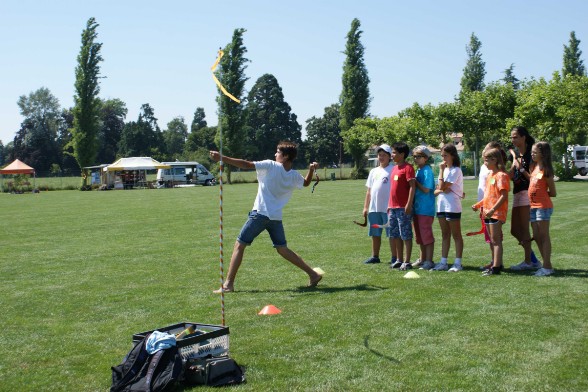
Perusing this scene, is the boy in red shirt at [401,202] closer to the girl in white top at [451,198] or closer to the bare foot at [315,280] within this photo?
the girl in white top at [451,198]

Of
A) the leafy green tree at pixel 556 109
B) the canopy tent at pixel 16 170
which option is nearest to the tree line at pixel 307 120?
the leafy green tree at pixel 556 109

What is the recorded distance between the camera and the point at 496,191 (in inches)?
360

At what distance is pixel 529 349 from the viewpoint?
18.2 ft

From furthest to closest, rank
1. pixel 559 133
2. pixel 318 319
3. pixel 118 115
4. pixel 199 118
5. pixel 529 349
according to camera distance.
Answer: pixel 199 118 < pixel 118 115 < pixel 559 133 < pixel 318 319 < pixel 529 349

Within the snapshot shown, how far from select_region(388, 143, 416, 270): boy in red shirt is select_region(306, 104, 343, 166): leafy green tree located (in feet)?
320

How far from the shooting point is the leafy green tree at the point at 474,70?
8487 cm

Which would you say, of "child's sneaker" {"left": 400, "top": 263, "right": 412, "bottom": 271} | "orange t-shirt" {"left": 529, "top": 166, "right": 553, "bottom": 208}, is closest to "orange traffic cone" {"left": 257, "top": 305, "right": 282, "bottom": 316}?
"child's sneaker" {"left": 400, "top": 263, "right": 412, "bottom": 271}

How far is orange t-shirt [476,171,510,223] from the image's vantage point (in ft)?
29.7

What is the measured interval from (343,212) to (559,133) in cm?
2779

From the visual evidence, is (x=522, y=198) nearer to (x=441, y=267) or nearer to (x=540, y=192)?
(x=540, y=192)

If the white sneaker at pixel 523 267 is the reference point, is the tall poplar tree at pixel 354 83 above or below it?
above

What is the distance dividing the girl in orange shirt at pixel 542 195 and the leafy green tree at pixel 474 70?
78.4 metres

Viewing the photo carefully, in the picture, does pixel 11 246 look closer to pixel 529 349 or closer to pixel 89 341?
pixel 89 341

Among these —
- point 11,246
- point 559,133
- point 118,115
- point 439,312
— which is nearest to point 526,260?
point 439,312
